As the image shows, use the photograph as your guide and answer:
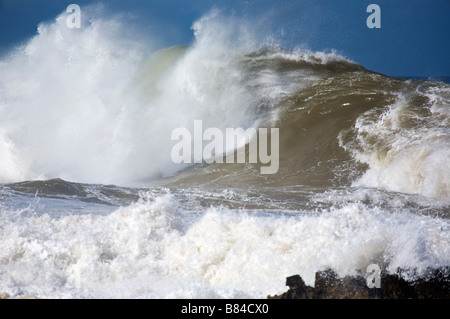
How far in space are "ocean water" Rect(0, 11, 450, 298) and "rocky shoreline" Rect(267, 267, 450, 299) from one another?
0.42ft

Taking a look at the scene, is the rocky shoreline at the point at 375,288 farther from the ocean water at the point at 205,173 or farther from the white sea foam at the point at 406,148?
the white sea foam at the point at 406,148

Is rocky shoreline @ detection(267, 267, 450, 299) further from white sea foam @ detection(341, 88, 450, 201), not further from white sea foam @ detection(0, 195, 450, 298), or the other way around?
white sea foam @ detection(341, 88, 450, 201)

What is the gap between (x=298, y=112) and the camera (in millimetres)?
14297

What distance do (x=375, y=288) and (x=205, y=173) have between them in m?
8.76

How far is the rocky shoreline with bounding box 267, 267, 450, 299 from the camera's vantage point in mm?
3746

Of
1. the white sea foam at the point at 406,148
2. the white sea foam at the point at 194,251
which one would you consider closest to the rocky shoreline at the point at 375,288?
the white sea foam at the point at 194,251

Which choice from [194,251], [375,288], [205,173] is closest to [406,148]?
[205,173]

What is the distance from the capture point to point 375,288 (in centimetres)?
379

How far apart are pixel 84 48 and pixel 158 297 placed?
503 inches

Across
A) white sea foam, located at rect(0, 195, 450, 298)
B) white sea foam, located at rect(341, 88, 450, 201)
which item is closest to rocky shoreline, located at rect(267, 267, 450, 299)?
white sea foam, located at rect(0, 195, 450, 298)

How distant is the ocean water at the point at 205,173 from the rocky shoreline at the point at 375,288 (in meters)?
0.13

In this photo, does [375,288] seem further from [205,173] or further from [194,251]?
[205,173]
